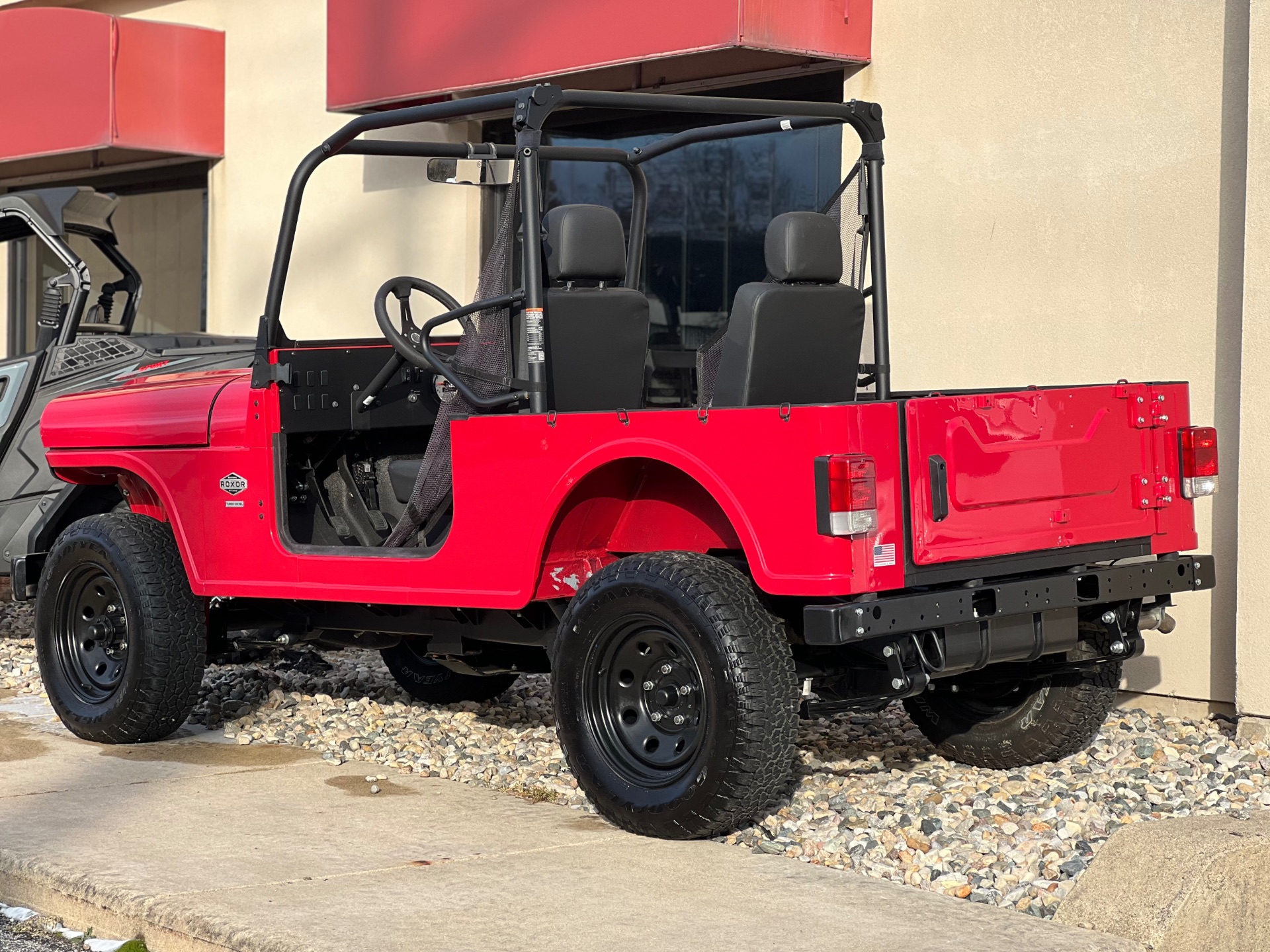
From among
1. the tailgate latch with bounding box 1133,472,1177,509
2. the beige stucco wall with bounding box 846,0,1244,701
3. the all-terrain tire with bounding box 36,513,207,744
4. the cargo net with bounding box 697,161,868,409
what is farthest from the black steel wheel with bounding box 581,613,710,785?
the beige stucco wall with bounding box 846,0,1244,701

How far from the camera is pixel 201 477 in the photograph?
21.7 ft

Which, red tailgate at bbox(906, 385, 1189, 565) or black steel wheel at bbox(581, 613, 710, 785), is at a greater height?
Answer: red tailgate at bbox(906, 385, 1189, 565)

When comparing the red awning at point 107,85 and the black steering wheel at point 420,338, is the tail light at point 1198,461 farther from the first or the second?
the red awning at point 107,85

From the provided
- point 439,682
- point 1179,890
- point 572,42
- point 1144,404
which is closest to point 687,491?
point 1144,404

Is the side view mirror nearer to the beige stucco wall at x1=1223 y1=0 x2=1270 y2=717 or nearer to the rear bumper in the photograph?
the rear bumper

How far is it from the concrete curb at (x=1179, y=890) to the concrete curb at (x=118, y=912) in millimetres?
1950

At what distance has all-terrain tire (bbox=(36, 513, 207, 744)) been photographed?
660 cm

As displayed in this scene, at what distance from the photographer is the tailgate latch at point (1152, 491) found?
5.48 meters

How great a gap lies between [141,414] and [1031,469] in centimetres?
359

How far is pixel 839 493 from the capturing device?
4637 millimetres

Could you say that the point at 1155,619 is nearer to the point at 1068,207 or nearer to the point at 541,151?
the point at 541,151

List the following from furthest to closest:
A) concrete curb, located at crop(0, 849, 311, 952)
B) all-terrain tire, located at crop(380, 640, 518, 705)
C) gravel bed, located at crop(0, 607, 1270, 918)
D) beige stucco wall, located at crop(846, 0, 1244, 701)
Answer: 1. all-terrain tire, located at crop(380, 640, 518, 705)
2. beige stucco wall, located at crop(846, 0, 1244, 701)
3. gravel bed, located at crop(0, 607, 1270, 918)
4. concrete curb, located at crop(0, 849, 311, 952)

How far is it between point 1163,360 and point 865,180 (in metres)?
2.12

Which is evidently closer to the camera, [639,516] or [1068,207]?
[639,516]
